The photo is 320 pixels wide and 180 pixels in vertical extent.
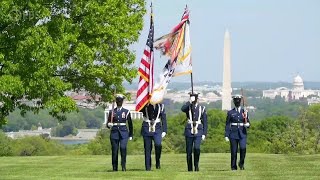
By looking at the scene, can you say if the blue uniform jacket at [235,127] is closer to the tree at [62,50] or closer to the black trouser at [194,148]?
the black trouser at [194,148]

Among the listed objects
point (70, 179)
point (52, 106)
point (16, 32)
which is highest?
point (16, 32)

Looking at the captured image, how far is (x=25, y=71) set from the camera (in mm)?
25891

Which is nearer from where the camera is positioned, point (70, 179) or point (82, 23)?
point (70, 179)

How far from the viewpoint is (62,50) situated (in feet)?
88.2

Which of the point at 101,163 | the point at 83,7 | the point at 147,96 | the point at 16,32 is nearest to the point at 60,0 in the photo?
the point at 83,7

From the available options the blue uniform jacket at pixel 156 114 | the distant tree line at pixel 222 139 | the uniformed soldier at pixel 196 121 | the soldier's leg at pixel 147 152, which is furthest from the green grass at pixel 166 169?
the distant tree line at pixel 222 139

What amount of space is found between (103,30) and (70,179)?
1018cm

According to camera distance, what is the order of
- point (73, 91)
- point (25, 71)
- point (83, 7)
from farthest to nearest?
point (73, 91) → point (83, 7) → point (25, 71)

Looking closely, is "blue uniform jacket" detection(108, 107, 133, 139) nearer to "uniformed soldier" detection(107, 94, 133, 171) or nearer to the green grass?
"uniformed soldier" detection(107, 94, 133, 171)

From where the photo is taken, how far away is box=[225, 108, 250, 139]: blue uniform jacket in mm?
22859

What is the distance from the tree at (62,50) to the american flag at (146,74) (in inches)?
132

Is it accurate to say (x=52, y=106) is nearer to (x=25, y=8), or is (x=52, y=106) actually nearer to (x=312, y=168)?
(x=25, y=8)

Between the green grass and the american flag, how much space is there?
1.78m

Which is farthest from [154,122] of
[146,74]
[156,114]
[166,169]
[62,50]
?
[62,50]
